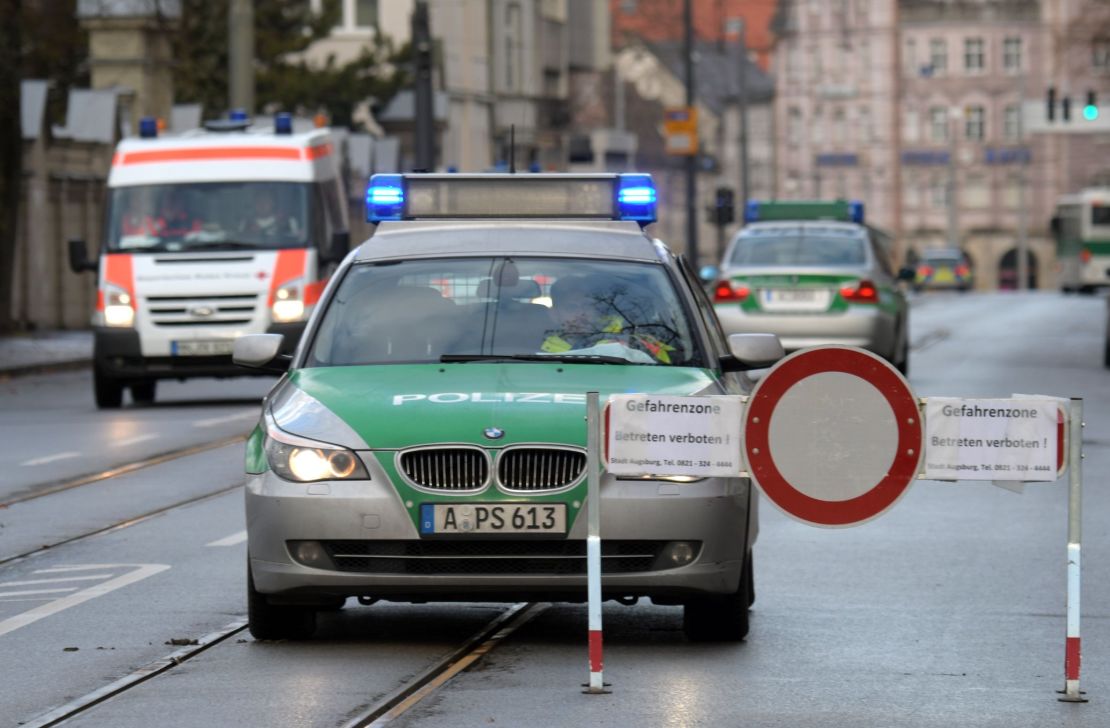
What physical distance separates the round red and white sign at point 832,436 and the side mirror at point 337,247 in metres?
15.9

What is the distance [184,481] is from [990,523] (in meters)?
5.20

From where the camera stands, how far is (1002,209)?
133 meters

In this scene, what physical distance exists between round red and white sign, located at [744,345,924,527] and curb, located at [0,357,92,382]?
23.5 meters

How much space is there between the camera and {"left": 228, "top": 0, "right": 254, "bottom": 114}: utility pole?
35719 mm

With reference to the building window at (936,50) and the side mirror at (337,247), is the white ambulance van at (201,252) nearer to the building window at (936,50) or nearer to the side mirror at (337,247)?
the side mirror at (337,247)

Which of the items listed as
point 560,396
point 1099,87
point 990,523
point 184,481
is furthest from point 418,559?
point 1099,87

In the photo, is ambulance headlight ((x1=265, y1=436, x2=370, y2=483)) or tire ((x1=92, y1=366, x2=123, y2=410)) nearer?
ambulance headlight ((x1=265, y1=436, x2=370, y2=483))

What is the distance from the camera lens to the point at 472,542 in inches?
343

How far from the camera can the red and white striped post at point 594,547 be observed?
8.02 metres

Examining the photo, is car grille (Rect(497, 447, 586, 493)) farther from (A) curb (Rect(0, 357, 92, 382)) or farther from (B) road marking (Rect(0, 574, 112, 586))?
(A) curb (Rect(0, 357, 92, 382))

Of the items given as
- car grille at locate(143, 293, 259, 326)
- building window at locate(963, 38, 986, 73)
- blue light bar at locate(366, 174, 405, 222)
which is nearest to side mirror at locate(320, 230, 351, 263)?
car grille at locate(143, 293, 259, 326)

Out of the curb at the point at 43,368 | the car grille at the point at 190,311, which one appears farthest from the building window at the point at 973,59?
the car grille at the point at 190,311

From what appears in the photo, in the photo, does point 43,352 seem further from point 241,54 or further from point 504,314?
point 504,314

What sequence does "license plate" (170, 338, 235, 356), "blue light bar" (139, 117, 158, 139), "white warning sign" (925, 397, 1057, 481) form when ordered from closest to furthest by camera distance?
1. "white warning sign" (925, 397, 1057, 481)
2. "license plate" (170, 338, 235, 356)
3. "blue light bar" (139, 117, 158, 139)
